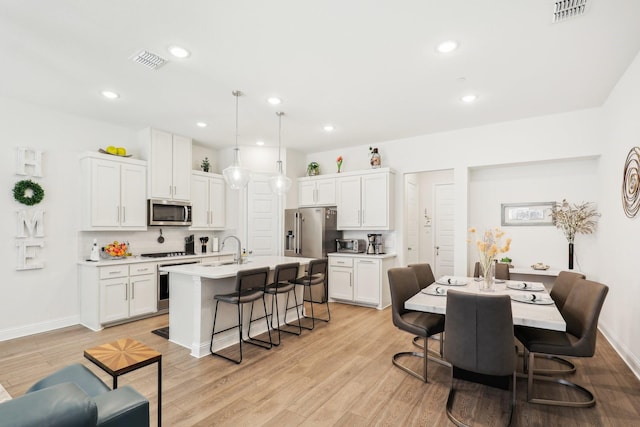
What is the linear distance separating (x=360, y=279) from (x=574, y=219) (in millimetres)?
3157

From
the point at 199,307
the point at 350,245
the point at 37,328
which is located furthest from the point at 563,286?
the point at 37,328

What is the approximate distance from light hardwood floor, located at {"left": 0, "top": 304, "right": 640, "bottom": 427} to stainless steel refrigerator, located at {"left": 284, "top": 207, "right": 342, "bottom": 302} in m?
1.96

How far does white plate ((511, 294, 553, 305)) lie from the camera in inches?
106

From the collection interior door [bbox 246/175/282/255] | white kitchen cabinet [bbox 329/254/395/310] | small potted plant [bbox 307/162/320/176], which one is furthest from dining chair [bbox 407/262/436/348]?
small potted plant [bbox 307/162/320/176]

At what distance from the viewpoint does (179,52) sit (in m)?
2.87

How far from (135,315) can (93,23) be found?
12.1 feet

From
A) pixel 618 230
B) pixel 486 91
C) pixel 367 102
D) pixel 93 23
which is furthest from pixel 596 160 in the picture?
pixel 93 23

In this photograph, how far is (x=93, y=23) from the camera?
8.13 feet

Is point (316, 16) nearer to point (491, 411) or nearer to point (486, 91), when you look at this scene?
point (486, 91)

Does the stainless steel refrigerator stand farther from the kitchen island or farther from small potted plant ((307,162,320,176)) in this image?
the kitchen island

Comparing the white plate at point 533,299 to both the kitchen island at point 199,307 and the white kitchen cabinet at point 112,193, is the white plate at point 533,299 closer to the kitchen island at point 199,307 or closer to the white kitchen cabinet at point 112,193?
the kitchen island at point 199,307

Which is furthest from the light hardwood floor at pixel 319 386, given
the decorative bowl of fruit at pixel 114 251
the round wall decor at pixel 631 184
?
the round wall decor at pixel 631 184

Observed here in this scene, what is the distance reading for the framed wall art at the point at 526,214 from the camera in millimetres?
4777

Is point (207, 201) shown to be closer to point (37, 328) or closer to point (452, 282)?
point (37, 328)
